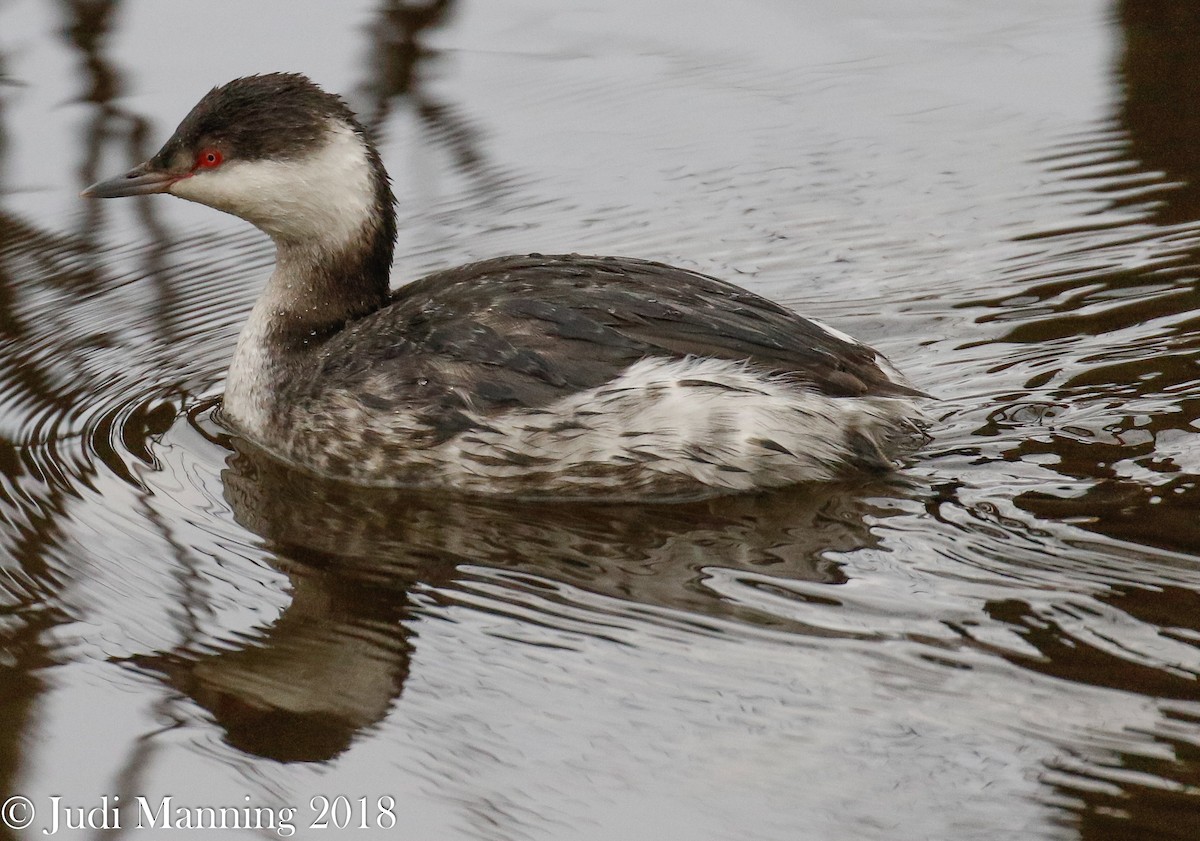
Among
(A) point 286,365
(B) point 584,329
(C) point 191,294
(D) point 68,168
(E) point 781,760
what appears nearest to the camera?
(E) point 781,760

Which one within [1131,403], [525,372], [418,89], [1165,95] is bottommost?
[1131,403]

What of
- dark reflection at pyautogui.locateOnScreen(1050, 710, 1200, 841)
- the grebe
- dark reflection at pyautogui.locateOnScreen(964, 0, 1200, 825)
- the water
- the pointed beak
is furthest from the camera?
the pointed beak

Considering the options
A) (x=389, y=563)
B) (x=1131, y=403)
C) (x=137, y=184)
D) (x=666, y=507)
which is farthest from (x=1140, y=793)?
(x=137, y=184)

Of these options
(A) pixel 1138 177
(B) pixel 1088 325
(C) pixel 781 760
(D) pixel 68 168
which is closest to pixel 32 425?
(D) pixel 68 168

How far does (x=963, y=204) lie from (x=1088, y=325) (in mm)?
1254

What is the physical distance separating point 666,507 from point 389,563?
2.75 ft

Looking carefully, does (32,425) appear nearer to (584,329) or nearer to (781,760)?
(584,329)

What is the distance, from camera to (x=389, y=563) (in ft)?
15.7

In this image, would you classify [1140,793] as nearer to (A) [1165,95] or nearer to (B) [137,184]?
(B) [137,184]

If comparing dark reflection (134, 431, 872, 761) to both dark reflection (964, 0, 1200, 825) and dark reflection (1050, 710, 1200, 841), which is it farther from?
dark reflection (1050, 710, 1200, 841)

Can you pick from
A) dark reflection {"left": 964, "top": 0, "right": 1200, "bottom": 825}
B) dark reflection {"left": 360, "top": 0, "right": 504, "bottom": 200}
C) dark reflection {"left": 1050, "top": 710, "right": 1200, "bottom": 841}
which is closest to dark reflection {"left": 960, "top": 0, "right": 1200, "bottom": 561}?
dark reflection {"left": 964, "top": 0, "right": 1200, "bottom": 825}

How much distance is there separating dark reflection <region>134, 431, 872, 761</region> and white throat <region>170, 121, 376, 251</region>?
2.65 feet

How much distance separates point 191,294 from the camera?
22.2 ft

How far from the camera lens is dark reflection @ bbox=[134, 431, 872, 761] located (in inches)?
162
